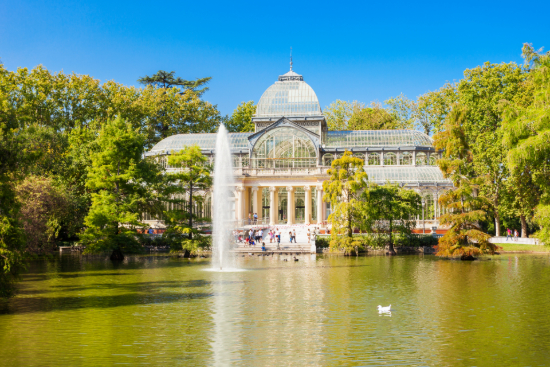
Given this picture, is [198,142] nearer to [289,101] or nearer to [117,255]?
[289,101]

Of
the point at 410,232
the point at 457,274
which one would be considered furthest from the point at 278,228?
the point at 457,274

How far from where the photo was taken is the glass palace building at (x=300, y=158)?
72.3 meters

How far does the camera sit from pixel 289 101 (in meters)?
79.9

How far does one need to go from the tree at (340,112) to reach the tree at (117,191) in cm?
5785

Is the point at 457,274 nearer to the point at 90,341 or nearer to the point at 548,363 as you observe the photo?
the point at 548,363

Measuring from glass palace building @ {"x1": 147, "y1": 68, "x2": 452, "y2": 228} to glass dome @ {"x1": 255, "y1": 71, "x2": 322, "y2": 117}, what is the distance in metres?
0.13

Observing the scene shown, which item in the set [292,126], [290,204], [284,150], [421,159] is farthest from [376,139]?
[290,204]

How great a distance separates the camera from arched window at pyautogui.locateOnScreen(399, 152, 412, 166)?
2963 inches

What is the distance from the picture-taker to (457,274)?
35875 millimetres

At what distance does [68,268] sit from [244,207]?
34461 mm

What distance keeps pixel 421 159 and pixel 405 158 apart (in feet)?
6.80

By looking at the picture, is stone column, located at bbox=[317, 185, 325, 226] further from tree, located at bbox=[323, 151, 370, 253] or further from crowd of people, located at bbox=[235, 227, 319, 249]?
tree, located at bbox=[323, 151, 370, 253]

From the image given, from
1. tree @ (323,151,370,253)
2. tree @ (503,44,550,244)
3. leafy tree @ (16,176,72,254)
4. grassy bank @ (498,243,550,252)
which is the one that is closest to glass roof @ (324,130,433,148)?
grassy bank @ (498,243,550,252)

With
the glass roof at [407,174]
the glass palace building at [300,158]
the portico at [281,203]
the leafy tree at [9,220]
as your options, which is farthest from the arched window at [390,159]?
the leafy tree at [9,220]
